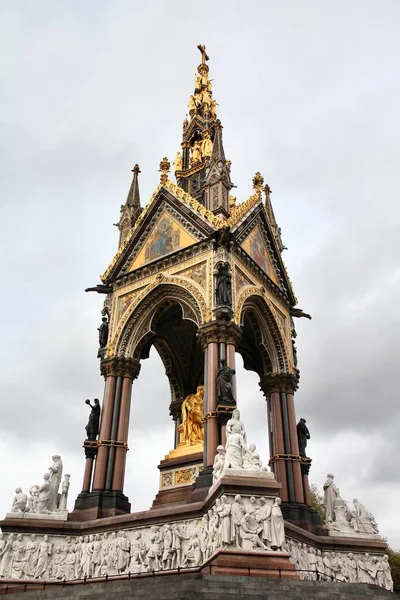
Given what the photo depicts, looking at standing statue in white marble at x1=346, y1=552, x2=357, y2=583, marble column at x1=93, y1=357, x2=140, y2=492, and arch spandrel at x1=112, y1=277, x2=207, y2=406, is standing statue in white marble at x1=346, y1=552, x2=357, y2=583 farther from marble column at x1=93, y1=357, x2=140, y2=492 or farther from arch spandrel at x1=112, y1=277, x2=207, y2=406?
arch spandrel at x1=112, y1=277, x2=207, y2=406

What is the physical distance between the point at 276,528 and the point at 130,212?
14.0 metres

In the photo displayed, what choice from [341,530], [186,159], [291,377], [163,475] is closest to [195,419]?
[163,475]

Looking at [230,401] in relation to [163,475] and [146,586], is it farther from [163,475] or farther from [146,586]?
[146,586]

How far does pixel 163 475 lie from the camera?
1747 cm

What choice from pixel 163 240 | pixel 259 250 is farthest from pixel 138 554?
pixel 259 250

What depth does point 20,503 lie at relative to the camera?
50.0ft

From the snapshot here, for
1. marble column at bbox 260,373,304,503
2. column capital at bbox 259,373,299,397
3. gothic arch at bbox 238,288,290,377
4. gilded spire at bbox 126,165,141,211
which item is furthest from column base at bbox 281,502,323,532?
gilded spire at bbox 126,165,141,211

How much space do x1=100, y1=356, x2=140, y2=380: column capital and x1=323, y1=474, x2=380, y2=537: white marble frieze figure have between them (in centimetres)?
678

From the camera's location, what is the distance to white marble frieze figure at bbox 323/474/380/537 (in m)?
16.2

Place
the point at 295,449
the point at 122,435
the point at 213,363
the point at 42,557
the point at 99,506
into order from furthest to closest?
the point at 295,449 → the point at 122,435 → the point at 213,363 → the point at 99,506 → the point at 42,557

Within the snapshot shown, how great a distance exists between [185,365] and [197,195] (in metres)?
7.07

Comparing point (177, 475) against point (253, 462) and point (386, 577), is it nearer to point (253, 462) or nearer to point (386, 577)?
point (253, 462)

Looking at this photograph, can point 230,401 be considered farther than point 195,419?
No

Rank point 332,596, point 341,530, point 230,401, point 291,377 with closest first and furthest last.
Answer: point 332,596
point 230,401
point 341,530
point 291,377
